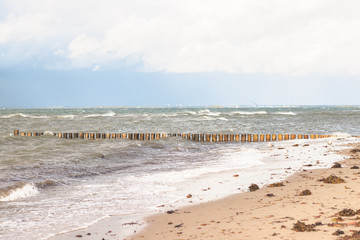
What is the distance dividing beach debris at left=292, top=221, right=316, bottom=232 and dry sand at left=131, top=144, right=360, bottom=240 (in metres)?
0.05

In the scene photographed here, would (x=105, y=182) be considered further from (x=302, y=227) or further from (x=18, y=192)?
(x=302, y=227)

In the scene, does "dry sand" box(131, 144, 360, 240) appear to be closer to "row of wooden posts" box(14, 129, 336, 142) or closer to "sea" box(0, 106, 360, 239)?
"sea" box(0, 106, 360, 239)

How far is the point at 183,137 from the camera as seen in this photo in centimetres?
2600

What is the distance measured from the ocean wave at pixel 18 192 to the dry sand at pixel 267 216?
13.1ft

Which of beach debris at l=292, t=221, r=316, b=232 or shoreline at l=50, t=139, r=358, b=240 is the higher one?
beach debris at l=292, t=221, r=316, b=232

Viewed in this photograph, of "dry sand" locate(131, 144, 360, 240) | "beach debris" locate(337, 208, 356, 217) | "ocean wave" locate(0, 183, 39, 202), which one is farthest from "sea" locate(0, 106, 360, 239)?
"beach debris" locate(337, 208, 356, 217)

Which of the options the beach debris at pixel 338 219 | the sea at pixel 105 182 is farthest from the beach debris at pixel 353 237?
the sea at pixel 105 182

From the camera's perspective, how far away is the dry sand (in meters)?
4.95

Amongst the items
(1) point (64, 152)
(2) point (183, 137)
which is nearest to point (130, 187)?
(1) point (64, 152)

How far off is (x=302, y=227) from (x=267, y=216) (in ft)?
3.14

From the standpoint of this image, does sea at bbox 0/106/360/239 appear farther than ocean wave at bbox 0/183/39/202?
No

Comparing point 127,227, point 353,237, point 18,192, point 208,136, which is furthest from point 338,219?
point 208,136

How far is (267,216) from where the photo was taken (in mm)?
5805

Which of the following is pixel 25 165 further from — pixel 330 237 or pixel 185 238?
pixel 330 237
